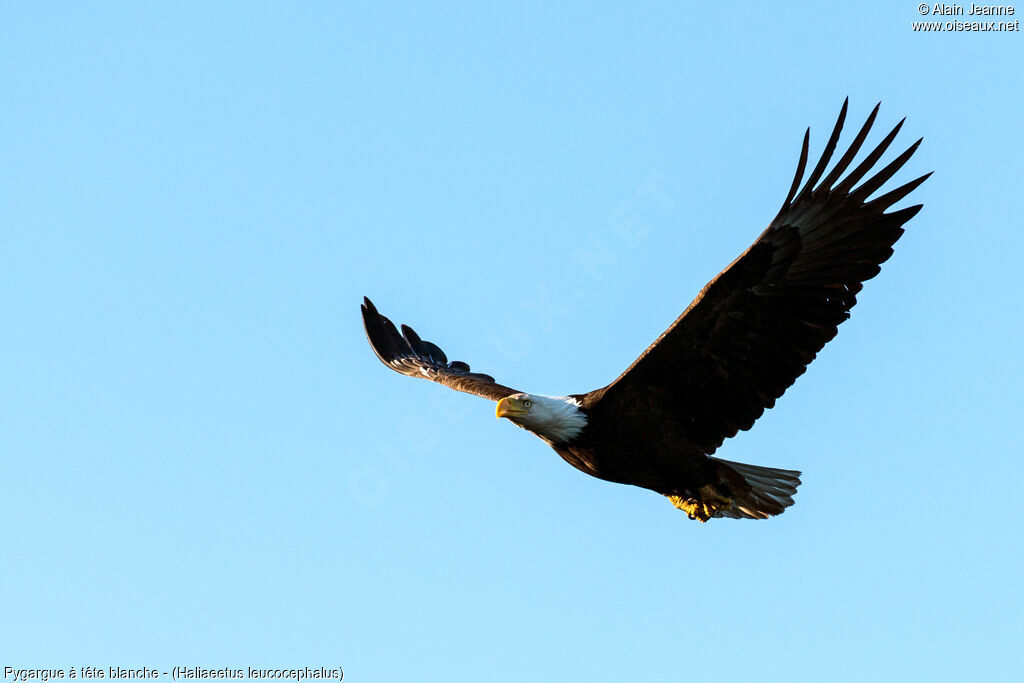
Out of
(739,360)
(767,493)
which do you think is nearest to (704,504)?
(767,493)

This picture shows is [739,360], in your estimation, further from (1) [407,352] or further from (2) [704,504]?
(1) [407,352]

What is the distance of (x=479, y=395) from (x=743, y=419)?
105 inches

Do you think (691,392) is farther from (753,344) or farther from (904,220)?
(904,220)

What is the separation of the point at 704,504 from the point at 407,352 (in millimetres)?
4235

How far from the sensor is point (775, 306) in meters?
9.30

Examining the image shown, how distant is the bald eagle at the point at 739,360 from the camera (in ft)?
29.9

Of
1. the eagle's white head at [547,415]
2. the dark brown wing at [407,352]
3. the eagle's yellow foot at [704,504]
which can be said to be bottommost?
the eagle's yellow foot at [704,504]

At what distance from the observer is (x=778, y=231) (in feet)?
30.0

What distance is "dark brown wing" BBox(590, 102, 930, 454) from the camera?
9.08m

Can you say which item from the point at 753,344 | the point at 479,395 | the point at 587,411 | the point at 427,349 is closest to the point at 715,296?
the point at 753,344

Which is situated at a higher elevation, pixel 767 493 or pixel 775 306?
pixel 775 306

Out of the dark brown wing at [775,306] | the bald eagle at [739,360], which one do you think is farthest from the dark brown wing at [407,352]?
the dark brown wing at [775,306]

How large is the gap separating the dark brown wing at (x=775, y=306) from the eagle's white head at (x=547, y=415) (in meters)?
0.19

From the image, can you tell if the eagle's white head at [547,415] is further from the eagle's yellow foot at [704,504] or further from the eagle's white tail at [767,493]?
the eagle's white tail at [767,493]
